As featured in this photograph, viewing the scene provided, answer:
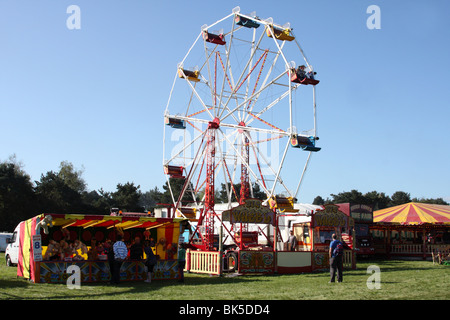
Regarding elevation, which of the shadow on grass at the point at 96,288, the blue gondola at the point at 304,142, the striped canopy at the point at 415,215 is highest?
the blue gondola at the point at 304,142

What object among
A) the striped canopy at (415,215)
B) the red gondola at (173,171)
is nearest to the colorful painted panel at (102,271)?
the red gondola at (173,171)

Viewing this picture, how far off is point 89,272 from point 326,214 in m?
11.0

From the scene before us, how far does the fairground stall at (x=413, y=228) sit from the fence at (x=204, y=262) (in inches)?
632

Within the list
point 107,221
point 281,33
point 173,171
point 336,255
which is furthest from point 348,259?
point 173,171

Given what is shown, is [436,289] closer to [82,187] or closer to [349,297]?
[349,297]

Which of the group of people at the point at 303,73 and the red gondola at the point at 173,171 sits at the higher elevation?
the group of people at the point at 303,73

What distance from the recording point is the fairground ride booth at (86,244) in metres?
14.8

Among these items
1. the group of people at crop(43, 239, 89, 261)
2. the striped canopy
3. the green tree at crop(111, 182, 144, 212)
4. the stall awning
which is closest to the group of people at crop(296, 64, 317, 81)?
the striped canopy

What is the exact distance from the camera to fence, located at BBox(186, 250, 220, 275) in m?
18.9

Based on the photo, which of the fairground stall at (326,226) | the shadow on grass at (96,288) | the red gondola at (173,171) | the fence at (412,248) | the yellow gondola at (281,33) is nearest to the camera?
the shadow on grass at (96,288)

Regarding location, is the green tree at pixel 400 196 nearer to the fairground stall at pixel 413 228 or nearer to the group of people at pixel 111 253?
the fairground stall at pixel 413 228

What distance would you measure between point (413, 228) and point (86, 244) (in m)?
26.0

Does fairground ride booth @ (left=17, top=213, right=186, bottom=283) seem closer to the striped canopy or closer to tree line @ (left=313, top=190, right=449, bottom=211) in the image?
the striped canopy
